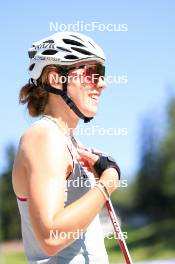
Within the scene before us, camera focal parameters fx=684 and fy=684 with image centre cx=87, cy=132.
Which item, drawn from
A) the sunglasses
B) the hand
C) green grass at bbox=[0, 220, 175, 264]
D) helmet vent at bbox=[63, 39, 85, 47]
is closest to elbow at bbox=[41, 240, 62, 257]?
the hand

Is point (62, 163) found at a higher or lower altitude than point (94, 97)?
lower

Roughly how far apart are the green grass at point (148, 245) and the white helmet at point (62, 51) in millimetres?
49672

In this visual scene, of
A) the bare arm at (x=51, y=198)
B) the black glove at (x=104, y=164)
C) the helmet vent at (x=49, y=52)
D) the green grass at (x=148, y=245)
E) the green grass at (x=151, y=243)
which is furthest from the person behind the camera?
the green grass at (x=148, y=245)

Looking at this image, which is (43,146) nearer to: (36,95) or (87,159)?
(87,159)

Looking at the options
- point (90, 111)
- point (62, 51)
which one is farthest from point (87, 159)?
point (62, 51)

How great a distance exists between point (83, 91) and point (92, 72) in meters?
0.09

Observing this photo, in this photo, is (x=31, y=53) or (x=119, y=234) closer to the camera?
(x=119, y=234)

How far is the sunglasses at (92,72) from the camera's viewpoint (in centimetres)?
255

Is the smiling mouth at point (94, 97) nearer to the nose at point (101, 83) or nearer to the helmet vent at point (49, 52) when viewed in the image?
the nose at point (101, 83)

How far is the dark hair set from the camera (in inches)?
102

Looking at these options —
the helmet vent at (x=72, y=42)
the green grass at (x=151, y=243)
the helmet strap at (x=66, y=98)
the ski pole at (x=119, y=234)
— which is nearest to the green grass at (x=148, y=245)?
the green grass at (x=151, y=243)

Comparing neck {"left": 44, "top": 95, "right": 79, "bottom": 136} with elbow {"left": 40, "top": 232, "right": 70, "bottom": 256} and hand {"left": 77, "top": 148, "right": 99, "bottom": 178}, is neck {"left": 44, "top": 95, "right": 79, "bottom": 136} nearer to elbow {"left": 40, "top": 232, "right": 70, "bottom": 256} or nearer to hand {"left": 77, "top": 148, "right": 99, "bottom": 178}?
hand {"left": 77, "top": 148, "right": 99, "bottom": 178}

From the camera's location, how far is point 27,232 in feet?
7.82

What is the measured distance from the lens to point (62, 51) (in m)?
2.59
